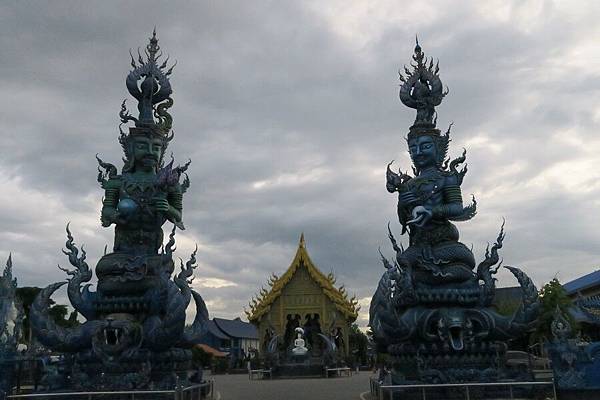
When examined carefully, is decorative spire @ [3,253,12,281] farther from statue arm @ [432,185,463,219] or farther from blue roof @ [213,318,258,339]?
blue roof @ [213,318,258,339]

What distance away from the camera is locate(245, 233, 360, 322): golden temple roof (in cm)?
3139

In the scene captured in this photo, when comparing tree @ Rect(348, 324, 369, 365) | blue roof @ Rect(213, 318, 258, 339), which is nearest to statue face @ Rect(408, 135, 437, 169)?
tree @ Rect(348, 324, 369, 365)

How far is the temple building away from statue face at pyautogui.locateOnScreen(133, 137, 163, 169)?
1743 cm

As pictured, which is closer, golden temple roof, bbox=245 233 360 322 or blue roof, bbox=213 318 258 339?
golden temple roof, bbox=245 233 360 322

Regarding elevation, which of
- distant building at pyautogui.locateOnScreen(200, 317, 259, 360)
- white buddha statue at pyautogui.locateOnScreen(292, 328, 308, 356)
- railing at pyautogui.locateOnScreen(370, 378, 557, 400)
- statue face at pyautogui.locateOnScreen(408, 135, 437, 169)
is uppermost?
statue face at pyautogui.locateOnScreen(408, 135, 437, 169)

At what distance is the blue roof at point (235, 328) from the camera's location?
56.1 m

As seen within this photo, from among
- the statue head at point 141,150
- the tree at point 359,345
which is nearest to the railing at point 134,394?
the statue head at point 141,150

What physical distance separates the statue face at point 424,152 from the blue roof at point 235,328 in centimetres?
4373

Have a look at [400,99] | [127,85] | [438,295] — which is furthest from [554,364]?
[127,85]

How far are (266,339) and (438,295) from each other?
19.9m

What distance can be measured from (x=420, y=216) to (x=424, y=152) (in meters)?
2.17

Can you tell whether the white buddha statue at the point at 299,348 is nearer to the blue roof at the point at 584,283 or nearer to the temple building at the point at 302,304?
the temple building at the point at 302,304

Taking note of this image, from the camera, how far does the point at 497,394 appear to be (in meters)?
12.1

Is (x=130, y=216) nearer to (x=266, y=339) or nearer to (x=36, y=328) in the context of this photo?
(x=36, y=328)
